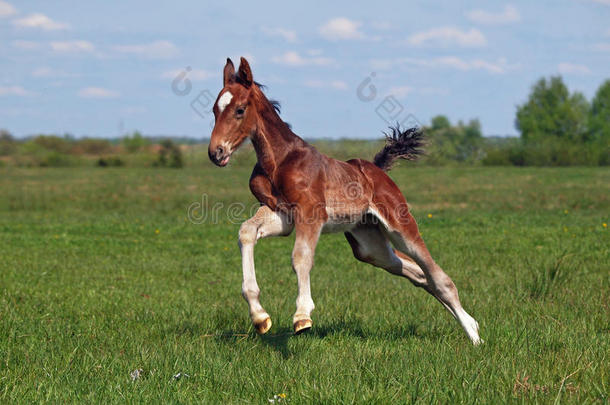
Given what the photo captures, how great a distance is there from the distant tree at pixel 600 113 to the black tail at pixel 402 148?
68.3 m

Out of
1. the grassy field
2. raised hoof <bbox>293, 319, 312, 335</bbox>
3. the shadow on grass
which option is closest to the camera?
raised hoof <bbox>293, 319, 312, 335</bbox>

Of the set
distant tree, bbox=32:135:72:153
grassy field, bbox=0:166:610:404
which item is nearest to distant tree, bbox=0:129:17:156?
distant tree, bbox=32:135:72:153

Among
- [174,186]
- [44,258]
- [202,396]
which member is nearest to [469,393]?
[202,396]

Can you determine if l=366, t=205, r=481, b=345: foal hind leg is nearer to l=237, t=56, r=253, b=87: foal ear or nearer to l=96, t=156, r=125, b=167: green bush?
l=237, t=56, r=253, b=87: foal ear

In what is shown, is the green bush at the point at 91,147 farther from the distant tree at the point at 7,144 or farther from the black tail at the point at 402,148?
the black tail at the point at 402,148

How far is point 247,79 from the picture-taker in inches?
194

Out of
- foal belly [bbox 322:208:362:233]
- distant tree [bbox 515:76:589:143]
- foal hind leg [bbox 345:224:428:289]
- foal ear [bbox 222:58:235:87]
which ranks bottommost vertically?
foal hind leg [bbox 345:224:428:289]

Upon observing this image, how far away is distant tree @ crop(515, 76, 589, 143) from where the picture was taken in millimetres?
67812

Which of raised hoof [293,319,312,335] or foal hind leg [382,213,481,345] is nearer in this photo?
raised hoof [293,319,312,335]

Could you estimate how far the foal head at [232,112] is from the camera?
477 centimetres

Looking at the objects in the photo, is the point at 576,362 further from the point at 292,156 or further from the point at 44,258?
the point at 44,258

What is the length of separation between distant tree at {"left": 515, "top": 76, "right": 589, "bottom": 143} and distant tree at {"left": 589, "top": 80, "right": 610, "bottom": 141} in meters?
1.22

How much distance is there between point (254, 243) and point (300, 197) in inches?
19.3

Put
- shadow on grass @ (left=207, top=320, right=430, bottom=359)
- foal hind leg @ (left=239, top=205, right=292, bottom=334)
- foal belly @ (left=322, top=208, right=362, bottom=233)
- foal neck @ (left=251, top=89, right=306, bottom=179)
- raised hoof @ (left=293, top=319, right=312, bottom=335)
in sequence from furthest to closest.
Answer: shadow on grass @ (left=207, top=320, right=430, bottom=359), foal belly @ (left=322, top=208, right=362, bottom=233), foal neck @ (left=251, top=89, right=306, bottom=179), foal hind leg @ (left=239, top=205, right=292, bottom=334), raised hoof @ (left=293, top=319, right=312, bottom=335)
